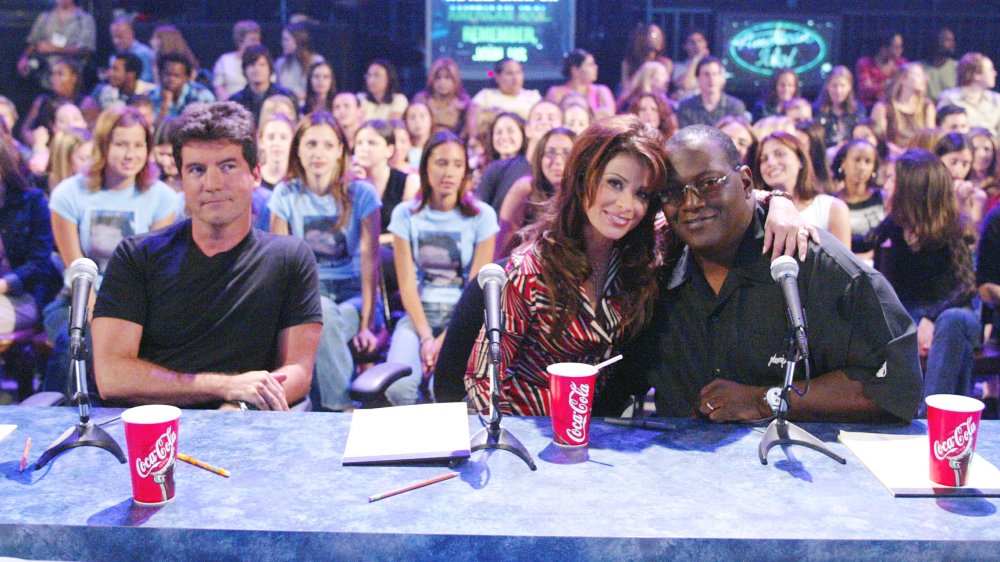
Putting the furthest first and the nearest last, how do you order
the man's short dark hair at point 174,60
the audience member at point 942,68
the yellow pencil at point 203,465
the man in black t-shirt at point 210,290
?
the audience member at point 942,68 < the man's short dark hair at point 174,60 < the man in black t-shirt at point 210,290 < the yellow pencil at point 203,465

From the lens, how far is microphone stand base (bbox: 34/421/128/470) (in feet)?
5.69

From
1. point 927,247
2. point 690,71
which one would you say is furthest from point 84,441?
point 690,71

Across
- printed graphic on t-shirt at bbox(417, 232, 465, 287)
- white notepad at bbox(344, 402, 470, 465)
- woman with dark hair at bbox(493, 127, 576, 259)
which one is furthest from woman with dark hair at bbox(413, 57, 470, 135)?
white notepad at bbox(344, 402, 470, 465)

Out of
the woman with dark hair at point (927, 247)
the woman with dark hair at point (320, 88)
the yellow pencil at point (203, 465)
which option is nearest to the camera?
the yellow pencil at point (203, 465)

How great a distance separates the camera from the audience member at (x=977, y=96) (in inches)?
279

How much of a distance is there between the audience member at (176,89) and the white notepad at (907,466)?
20.4 ft

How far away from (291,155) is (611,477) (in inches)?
121

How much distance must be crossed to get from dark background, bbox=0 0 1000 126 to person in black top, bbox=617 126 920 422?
22.3 feet

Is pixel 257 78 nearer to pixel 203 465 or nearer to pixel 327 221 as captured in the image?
pixel 327 221

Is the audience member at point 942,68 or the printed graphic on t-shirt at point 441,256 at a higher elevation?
the audience member at point 942,68

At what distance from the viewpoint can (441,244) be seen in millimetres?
4195

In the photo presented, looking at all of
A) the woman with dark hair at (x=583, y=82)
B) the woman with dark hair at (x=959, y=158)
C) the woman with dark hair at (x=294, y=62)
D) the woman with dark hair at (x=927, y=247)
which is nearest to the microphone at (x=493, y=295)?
the woman with dark hair at (x=927, y=247)

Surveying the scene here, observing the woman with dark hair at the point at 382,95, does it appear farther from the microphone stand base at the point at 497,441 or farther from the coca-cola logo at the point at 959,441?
the coca-cola logo at the point at 959,441

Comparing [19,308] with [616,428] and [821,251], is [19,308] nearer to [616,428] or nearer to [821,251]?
[616,428]
